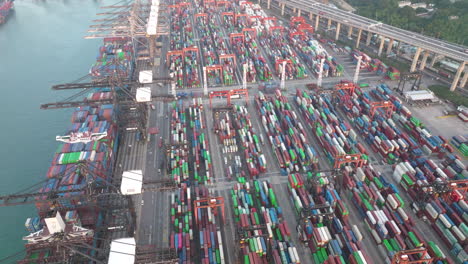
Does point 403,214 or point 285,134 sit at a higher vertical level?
point 285,134

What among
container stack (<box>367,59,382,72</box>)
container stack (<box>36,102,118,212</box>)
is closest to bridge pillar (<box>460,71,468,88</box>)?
container stack (<box>367,59,382,72</box>)

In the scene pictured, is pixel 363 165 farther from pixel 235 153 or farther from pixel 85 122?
pixel 85 122

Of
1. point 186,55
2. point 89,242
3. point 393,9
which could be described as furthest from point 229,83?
point 393,9

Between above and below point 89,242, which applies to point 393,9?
above

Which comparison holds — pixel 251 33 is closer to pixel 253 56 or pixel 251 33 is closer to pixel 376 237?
pixel 253 56

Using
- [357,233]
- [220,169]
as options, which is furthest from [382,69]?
[357,233]

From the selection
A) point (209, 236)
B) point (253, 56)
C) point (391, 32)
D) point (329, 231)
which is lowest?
point (329, 231)

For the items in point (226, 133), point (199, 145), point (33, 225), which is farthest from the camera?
point (226, 133)

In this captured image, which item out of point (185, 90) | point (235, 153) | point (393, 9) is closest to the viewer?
point (235, 153)
